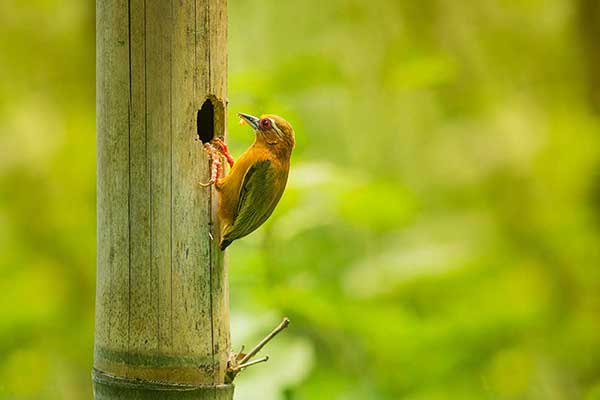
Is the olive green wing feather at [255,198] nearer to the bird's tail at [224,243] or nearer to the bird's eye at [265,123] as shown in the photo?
the bird's tail at [224,243]

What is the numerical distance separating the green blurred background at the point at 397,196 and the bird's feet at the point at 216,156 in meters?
1.42

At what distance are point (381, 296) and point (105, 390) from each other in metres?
2.84

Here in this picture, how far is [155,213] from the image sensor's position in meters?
2.34

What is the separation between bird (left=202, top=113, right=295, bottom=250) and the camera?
8.01ft

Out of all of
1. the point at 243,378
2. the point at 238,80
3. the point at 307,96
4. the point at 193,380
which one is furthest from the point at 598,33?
the point at 193,380

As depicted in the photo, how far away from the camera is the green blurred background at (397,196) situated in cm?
467

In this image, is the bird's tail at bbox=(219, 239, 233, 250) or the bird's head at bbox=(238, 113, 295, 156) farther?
the bird's head at bbox=(238, 113, 295, 156)

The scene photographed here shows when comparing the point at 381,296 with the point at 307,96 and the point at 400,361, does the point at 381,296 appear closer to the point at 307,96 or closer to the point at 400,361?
the point at 400,361

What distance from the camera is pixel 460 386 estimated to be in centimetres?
520

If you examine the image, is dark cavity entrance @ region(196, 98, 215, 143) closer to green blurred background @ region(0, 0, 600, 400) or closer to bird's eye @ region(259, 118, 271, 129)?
bird's eye @ region(259, 118, 271, 129)

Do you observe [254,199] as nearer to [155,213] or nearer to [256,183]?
[256,183]

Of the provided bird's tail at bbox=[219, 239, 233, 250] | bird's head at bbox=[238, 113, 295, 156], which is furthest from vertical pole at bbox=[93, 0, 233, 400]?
bird's head at bbox=[238, 113, 295, 156]

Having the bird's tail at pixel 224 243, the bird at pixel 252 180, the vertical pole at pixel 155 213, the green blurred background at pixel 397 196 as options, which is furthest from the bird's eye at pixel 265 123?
the green blurred background at pixel 397 196

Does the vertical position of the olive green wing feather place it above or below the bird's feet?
below
